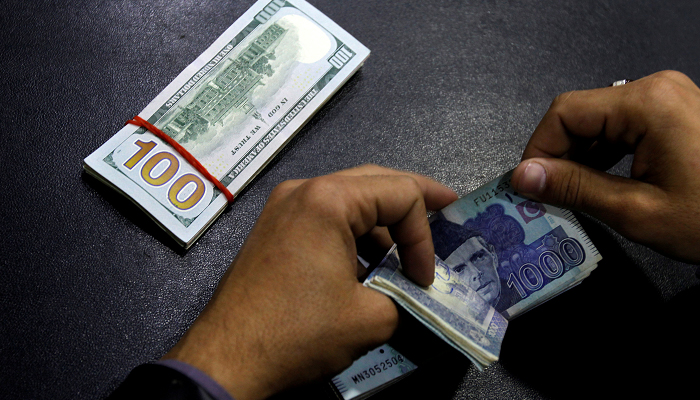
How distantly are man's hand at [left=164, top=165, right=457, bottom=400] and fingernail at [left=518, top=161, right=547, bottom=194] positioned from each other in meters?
0.25

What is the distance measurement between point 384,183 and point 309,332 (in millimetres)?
235

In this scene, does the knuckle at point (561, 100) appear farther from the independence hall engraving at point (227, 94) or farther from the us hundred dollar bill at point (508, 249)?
the independence hall engraving at point (227, 94)

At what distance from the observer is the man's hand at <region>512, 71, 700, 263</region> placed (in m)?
0.74

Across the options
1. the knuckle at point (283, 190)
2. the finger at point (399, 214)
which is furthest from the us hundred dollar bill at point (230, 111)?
the finger at point (399, 214)

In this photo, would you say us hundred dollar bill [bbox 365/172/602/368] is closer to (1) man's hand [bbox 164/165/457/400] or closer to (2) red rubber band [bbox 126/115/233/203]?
(1) man's hand [bbox 164/165/457/400]

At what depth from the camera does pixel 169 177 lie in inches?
37.3

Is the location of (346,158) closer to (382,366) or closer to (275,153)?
(275,153)

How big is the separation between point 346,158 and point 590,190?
0.48 meters

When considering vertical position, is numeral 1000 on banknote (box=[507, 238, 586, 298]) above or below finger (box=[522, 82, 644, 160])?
below

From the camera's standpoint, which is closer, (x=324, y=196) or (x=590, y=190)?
(x=324, y=196)

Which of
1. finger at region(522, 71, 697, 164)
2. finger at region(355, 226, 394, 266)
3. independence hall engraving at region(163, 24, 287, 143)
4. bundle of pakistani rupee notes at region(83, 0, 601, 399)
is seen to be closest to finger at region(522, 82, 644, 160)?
finger at region(522, 71, 697, 164)

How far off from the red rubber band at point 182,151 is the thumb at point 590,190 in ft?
1.90

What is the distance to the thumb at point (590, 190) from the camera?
0.75 m

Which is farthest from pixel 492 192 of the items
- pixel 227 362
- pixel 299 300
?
pixel 227 362
